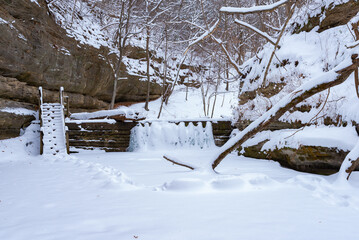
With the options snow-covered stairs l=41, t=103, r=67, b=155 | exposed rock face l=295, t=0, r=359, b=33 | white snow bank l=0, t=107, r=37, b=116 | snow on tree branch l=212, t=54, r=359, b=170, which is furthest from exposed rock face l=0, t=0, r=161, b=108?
exposed rock face l=295, t=0, r=359, b=33

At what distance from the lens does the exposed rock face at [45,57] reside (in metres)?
11.2

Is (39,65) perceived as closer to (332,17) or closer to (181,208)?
(181,208)

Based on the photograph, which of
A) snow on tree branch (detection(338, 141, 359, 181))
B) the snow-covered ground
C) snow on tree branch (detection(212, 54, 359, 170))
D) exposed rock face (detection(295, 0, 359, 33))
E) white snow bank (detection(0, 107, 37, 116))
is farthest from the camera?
white snow bank (detection(0, 107, 37, 116))

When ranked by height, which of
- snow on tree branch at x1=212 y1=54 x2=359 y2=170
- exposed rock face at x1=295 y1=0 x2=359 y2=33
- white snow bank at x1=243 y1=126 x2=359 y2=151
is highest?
exposed rock face at x1=295 y1=0 x2=359 y2=33

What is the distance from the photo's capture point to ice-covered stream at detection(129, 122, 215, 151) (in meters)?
10.4

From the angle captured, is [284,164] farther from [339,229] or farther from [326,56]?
[339,229]

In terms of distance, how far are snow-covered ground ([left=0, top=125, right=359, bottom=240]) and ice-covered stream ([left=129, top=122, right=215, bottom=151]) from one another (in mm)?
6186

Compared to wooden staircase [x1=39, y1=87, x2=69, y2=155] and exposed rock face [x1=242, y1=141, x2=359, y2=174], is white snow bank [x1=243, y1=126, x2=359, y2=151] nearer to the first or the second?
exposed rock face [x1=242, y1=141, x2=359, y2=174]

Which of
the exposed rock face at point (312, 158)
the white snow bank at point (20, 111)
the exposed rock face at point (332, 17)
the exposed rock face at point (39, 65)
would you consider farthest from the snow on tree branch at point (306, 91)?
the exposed rock face at point (39, 65)

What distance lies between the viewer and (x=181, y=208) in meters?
2.51

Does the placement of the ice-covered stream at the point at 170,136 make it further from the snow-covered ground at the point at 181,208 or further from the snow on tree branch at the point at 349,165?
the snow on tree branch at the point at 349,165

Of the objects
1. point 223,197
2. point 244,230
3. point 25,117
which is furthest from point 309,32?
point 25,117

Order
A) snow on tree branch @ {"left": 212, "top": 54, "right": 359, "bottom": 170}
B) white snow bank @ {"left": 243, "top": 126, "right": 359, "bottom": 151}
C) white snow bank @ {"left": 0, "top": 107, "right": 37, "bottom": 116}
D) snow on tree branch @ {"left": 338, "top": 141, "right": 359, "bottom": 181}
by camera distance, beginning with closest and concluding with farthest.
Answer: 1. snow on tree branch @ {"left": 212, "top": 54, "right": 359, "bottom": 170}
2. snow on tree branch @ {"left": 338, "top": 141, "right": 359, "bottom": 181}
3. white snow bank @ {"left": 243, "top": 126, "right": 359, "bottom": 151}
4. white snow bank @ {"left": 0, "top": 107, "right": 37, "bottom": 116}

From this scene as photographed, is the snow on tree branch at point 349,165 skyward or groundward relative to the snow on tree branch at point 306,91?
groundward
